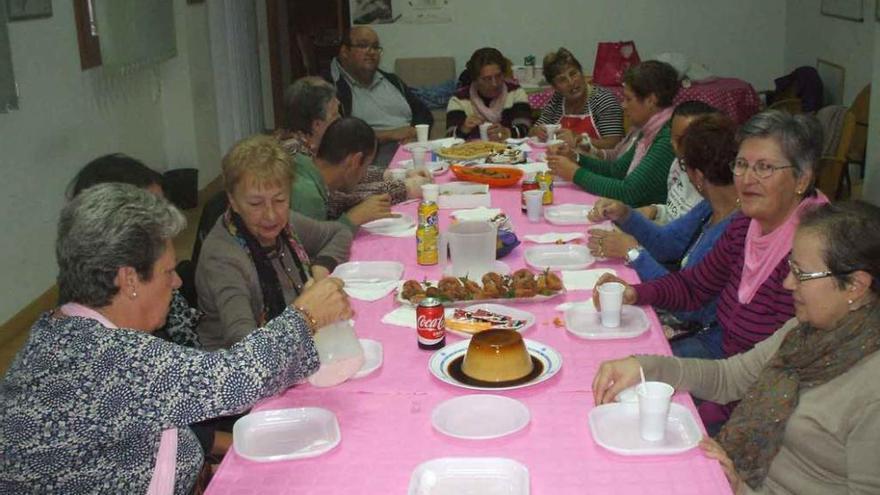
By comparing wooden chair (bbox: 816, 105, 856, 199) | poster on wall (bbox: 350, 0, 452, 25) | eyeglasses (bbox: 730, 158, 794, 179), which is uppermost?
poster on wall (bbox: 350, 0, 452, 25)

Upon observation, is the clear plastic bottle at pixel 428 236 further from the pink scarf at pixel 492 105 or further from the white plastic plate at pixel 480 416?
the pink scarf at pixel 492 105

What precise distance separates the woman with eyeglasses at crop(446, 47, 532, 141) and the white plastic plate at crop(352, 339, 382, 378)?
3.45 meters

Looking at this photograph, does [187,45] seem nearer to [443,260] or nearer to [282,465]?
[443,260]

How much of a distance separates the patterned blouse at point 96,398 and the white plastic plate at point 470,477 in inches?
13.7

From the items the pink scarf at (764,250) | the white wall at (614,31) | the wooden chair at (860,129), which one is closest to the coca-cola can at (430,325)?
the pink scarf at (764,250)

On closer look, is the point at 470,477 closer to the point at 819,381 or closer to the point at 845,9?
the point at 819,381

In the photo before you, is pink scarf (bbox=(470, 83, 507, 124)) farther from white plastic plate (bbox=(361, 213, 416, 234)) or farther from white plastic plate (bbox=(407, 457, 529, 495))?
white plastic plate (bbox=(407, 457, 529, 495))

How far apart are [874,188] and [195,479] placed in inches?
196

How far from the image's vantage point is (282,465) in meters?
1.64

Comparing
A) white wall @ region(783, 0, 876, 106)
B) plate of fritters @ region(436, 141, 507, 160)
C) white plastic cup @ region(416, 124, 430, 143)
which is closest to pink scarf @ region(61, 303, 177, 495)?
plate of fritters @ region(436, 141, 507, 160)

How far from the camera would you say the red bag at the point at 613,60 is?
24.4 ft

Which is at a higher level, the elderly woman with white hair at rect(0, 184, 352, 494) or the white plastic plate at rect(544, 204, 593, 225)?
the elderly woman with white hair at rect(0, 184, 352, 494)

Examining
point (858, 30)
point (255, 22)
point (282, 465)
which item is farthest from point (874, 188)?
point (255, 22)

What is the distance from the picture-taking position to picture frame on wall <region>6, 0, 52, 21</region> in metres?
4.28
